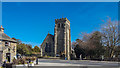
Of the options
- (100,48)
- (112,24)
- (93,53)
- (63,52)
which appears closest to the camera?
(112,24)

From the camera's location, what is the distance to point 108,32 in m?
32.8

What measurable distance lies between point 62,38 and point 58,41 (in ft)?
9.04

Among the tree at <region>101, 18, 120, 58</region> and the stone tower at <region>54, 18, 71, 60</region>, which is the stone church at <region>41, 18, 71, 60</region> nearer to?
the stone tower at <region>54, 18, 71, 60</region>

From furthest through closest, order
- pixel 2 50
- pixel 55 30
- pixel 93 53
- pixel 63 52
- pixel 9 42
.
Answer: pixel 55 30 → pixel 63 52 → pixel 93 53 → pixel 9 42 → pixel 2 50

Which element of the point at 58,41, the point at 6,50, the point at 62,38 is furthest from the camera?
the point at 58,41

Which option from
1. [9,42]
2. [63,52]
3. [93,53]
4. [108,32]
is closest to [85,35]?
[93,53]

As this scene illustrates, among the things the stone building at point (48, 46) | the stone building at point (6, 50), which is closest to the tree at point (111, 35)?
the stone building at point (6, 50)

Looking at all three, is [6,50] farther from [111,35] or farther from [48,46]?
[48,46]

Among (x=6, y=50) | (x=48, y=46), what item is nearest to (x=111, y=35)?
(x=6, y=50)

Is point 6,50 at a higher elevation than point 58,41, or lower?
lower

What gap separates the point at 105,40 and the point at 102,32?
2416 millimetres

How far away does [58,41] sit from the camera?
65.3 metres

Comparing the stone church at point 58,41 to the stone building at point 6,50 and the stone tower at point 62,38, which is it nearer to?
the stone tower at point 62,38

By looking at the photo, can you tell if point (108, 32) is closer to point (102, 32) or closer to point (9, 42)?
point (102, 32)
